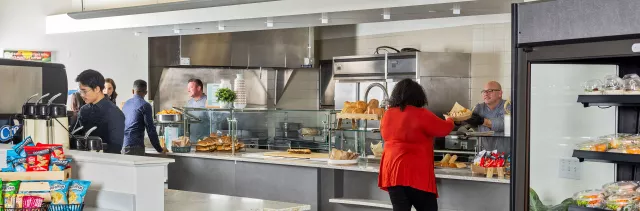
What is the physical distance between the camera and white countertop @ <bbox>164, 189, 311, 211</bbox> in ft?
13.3

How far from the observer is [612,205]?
10.9 feet

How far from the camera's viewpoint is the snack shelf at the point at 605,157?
3271 millimetres

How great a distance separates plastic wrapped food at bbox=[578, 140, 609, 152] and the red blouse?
2179 mm

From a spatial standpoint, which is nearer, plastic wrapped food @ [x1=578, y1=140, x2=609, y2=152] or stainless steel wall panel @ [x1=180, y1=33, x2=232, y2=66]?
plastic wrapped food @ [x1=578, y1=140, x2=609, y2=152]

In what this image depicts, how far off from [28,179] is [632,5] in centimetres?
244

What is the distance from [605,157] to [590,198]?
0.20m

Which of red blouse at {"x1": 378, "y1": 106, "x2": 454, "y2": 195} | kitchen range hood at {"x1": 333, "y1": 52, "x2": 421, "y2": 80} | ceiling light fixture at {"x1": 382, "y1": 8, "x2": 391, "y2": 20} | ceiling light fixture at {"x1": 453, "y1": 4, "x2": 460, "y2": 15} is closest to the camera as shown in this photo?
red blouse at {"x1": 378, "y1": 106, "x2": 454, "y2": 195}

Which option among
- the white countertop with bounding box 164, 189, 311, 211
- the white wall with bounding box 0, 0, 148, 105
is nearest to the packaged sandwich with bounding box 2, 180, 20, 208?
the white countertop with bounding box 164, 189, 311, 211

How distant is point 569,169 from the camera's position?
363cm

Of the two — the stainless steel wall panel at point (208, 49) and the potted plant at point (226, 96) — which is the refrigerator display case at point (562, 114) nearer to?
the potted plant at point (226, 96)

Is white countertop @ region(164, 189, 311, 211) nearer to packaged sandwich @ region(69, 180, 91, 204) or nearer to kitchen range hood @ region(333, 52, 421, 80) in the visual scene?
packaged sandwich @ region(69, 180, 91, 204)

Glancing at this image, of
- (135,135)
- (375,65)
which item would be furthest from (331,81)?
(135,135)

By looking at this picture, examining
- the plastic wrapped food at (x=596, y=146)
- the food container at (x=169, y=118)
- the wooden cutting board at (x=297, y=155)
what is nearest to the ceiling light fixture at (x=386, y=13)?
the wooden cutting board at (x=297, y=155)

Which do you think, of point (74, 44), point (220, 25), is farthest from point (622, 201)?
point (74, 44)
